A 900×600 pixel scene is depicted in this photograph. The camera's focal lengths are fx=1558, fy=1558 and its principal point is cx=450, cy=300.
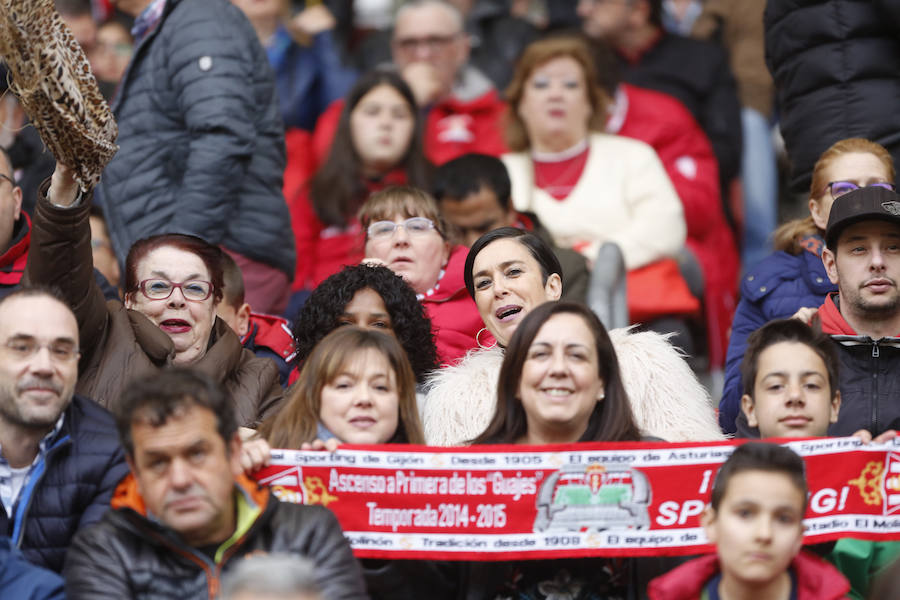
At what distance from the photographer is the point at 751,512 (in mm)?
4715

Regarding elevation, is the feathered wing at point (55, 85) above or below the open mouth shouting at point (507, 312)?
above

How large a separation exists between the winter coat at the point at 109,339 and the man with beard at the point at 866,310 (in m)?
2.23

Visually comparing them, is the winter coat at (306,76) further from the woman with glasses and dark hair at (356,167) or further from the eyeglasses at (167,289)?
the eyeglasses at (167,289)

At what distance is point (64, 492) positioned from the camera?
5.21 meters

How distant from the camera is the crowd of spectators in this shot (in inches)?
192

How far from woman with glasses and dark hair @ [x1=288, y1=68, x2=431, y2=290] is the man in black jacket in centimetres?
380

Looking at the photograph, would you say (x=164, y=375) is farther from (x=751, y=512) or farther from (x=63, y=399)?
(x=751, y=512)

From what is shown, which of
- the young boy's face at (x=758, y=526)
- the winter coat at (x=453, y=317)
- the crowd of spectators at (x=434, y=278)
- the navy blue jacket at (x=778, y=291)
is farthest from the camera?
Answer: the winter coat at (x=453, y=317)

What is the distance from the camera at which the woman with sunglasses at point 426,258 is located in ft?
23.1

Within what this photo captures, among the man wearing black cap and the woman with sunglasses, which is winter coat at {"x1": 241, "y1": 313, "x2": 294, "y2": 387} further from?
the man wearing black cap

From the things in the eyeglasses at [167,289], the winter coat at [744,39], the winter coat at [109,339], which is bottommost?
the winter coat at [109,339]

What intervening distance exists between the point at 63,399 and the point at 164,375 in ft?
1.67

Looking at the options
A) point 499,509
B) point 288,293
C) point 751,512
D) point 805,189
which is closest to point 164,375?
point 499,509

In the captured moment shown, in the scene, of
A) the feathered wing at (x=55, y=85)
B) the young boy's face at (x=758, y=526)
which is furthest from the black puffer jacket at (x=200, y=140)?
the young boy's face at (x=758, y=526)
